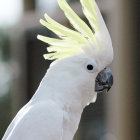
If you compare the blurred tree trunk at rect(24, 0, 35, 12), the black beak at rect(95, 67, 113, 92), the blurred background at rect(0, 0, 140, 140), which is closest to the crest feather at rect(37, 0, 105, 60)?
the black beak at rect(95, 67, 113, 92)

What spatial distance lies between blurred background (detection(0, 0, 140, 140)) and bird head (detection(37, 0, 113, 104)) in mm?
2556

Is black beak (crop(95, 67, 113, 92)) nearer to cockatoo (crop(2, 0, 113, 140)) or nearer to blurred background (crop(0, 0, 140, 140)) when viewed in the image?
cockatoo (crop(2, 0, 113, 140))

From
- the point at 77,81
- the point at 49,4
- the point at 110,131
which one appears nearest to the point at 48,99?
the point at 77,81

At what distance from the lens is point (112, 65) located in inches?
231

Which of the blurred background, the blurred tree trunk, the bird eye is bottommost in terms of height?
the blurred background

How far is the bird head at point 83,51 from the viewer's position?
118 inches

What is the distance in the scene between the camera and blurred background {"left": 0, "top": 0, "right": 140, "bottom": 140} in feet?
18.6

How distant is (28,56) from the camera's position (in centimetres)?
705

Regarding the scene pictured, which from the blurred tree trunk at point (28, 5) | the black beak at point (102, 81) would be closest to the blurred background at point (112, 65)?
the blurred tree trunk at point (28, 5)

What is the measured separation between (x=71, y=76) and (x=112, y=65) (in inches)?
115

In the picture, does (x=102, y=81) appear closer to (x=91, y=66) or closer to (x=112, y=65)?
(x=91, y=66)

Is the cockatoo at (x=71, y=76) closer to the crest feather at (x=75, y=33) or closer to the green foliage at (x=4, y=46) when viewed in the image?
the crest feather at (x=75, y=33)

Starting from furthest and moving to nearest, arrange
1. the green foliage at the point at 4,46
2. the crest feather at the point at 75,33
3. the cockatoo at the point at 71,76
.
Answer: the green foliage at the point at 4,46, the crest feather at the point at 75,33, the cockatoo at the point at 71,76

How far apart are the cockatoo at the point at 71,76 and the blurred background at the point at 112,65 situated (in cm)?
256
